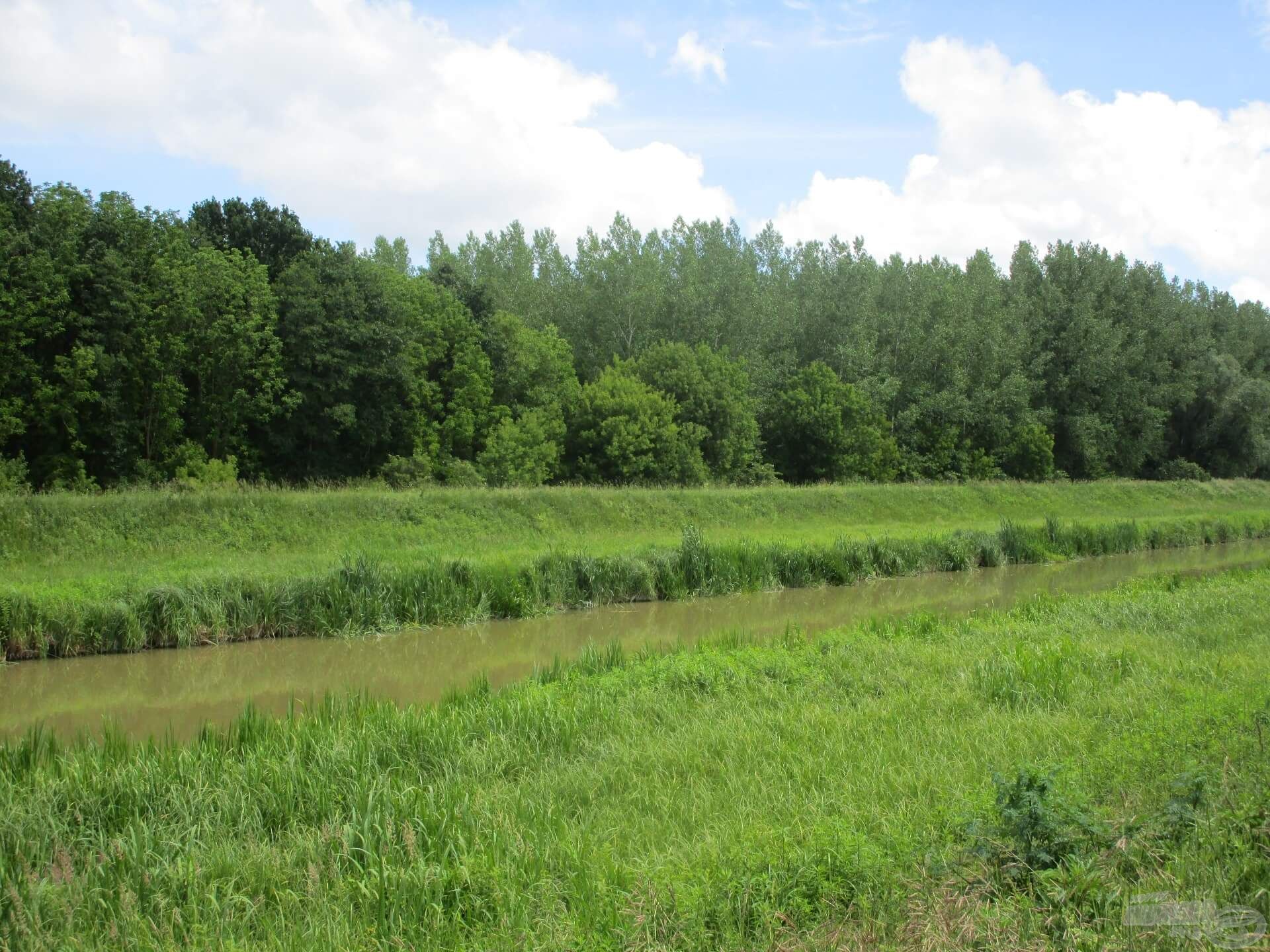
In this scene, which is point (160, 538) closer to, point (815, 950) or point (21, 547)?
point (21, 547)

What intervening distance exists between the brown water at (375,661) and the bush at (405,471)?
1753 centimetres

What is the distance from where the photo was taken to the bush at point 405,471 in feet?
113

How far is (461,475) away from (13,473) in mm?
14560

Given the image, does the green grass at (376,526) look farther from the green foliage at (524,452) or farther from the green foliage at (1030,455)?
the green foliage at (1030,455)

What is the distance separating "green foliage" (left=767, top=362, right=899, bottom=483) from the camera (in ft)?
155

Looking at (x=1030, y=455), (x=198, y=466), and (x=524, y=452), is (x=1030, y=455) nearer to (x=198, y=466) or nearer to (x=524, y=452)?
(x=524, y=452)

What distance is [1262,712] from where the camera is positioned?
6.55m

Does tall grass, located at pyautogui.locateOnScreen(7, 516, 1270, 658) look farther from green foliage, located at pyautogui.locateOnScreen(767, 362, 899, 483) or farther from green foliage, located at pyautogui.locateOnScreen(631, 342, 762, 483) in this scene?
green foliage, located at pyautogui.locateOnScreen(767, 362, 899, 483)

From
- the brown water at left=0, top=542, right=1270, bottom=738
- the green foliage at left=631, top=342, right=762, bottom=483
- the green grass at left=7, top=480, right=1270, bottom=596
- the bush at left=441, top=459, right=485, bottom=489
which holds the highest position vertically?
the green foliage at left=631, top=342, right=762, bottom=483

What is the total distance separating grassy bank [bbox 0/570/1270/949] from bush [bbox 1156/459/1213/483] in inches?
2193

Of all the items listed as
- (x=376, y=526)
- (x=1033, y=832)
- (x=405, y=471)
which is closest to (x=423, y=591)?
(x=376, y=526)

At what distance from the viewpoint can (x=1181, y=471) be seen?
195 ft

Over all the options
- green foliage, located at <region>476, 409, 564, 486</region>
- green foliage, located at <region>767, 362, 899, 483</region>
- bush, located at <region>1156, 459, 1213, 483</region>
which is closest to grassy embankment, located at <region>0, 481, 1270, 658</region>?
green foliage, located at <region>476, 409, 564, 486</region>

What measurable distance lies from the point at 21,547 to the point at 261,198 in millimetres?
22932
